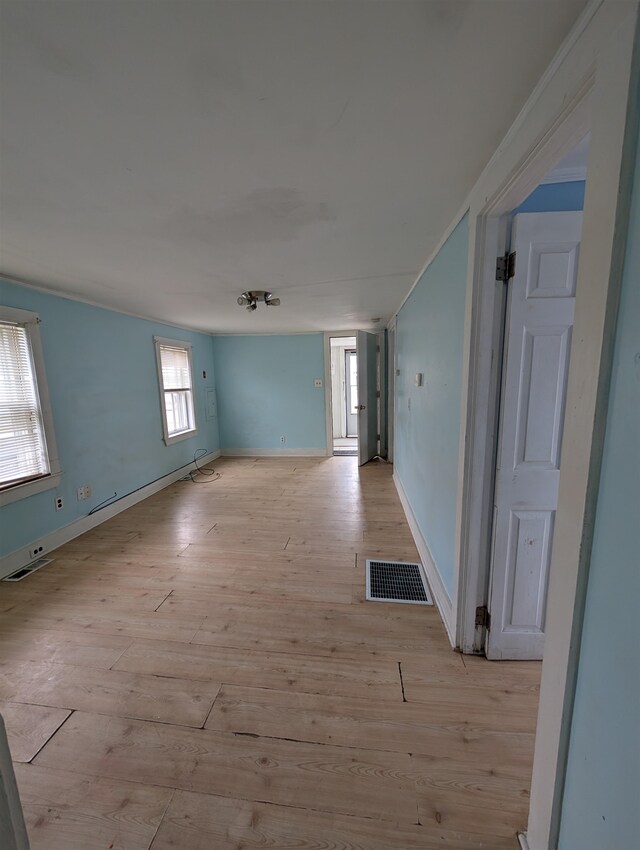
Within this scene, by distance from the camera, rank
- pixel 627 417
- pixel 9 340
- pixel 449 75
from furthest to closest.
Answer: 1. pixel 9 340
2. pixel 449 75
3. pixel 627 417

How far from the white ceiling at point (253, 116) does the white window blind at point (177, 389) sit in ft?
8.52

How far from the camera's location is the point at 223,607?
6.69 ft

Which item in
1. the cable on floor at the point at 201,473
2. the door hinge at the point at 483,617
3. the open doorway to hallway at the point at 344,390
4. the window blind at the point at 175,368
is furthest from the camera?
the open doorway to hallway at the point at 344,390

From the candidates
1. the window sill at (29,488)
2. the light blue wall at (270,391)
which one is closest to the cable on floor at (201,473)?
the light blue wall at (270,391)

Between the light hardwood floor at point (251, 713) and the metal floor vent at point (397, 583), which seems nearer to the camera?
the light hardwood floor at point (251, 713)

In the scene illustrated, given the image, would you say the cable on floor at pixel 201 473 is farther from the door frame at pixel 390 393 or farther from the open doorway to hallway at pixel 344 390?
the open doorway to hallway at pixel 344 390

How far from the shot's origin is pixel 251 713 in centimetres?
139

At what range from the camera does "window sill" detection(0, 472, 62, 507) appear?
2.40 meters

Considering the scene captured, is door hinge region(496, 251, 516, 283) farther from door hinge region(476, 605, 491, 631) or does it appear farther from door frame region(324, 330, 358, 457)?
door frame region(324, 330, 358, 457)

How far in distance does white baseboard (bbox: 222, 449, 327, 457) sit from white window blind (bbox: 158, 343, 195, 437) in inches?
40.4

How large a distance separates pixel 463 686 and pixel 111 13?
2.50 metres

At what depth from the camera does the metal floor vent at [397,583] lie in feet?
6.83

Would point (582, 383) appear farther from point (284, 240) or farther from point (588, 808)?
point (284, 240)

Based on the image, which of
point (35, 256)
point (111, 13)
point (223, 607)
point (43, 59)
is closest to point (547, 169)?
point (111, 13)
